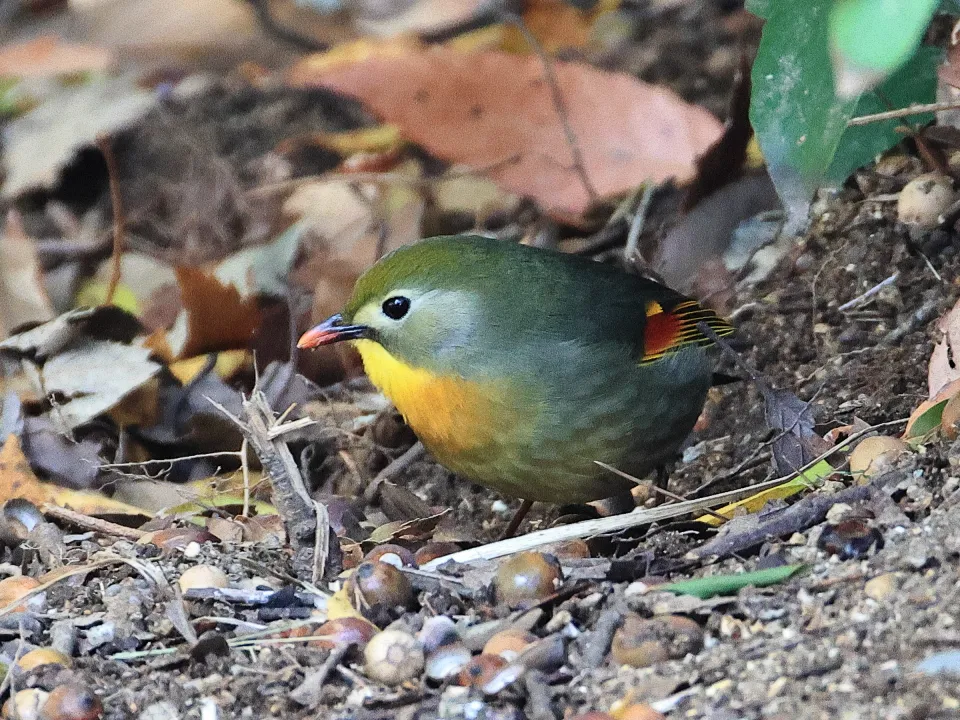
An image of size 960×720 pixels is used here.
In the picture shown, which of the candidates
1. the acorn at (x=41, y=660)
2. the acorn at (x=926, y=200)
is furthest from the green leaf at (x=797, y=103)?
the acorn at (x=41, y=660)

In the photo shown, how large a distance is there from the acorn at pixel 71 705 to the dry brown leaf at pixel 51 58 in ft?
13.5

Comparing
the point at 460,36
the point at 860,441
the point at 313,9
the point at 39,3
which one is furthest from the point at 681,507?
the point at 39,3

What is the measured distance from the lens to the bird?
346 centimetres

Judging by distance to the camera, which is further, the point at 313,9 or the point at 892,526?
the point at 313,9

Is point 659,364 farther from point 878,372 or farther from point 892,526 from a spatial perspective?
point 892,526

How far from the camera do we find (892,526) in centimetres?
250

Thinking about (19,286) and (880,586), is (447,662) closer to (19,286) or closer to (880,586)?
(880,586)

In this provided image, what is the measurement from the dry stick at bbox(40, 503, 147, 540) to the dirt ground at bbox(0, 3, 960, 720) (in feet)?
0.16

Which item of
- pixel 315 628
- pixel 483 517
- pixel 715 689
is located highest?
pixel 715 689

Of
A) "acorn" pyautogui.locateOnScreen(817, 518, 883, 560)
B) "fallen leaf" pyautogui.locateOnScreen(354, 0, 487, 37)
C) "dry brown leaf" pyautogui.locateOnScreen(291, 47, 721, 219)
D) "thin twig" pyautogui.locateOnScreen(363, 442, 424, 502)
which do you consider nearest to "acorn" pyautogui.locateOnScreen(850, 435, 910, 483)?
"acorn" pyautogui.locateOnScreen(817, 518, 883, 560)

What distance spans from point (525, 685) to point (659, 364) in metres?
1.68

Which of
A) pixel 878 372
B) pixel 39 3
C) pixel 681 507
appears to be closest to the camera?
pixel 681 507

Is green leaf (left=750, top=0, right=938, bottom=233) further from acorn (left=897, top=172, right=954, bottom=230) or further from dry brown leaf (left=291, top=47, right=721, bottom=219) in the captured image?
dry brown leaf (left=291, top=47, right=721, bottom=219)

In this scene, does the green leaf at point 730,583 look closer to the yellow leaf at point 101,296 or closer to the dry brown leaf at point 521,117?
the dry brown leaf at point 521,117
